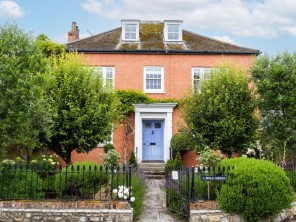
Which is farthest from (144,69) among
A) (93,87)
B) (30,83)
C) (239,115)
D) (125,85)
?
(30,83)

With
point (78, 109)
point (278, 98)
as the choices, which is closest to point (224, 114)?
point (278, 98)

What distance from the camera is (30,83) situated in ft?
41.0

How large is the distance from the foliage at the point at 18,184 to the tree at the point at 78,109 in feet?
21.4

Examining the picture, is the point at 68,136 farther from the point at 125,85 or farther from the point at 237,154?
the point at 237,154

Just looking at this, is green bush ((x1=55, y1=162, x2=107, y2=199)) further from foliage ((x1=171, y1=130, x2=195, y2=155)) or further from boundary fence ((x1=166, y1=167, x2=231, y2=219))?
foliage ((x1=171, y1=130, x2=195, y2=155))

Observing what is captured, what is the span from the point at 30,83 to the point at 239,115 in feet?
34.1

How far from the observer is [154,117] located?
2244 centimetres

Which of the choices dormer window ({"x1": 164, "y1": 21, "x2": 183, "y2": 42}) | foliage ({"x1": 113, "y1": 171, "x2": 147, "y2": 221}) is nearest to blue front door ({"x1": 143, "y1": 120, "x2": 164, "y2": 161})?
dormer window ({"x1": 164, "y1": 21, "x2": 183, "y2": 42})

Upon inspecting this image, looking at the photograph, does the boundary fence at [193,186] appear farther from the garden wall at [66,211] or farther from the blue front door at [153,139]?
the blue front door at [153,139]

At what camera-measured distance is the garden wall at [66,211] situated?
10.0m

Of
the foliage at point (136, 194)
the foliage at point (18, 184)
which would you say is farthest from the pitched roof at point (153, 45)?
the foliage at point (18, 184)

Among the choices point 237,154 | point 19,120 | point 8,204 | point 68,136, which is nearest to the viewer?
point 8,204

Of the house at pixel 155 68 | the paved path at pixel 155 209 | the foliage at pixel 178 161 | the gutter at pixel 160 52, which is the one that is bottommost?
the paved path at pixel 155 209

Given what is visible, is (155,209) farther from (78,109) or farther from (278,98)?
(278,98)
